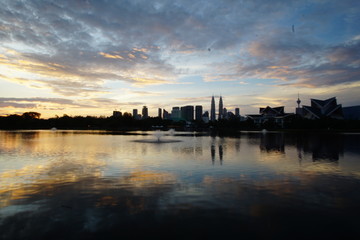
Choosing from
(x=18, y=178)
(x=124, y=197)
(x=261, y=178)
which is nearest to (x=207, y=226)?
(x=124, y=197)

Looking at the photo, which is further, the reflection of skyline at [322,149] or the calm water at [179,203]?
the reflection of skyline at [322,149]

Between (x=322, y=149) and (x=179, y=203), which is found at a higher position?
(x=322, y=149)

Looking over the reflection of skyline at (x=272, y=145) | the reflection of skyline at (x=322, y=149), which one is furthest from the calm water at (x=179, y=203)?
the reflection of skyline at (x=272, y=145)

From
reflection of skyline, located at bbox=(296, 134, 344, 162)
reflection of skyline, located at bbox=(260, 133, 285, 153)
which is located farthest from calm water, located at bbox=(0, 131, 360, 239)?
reflection of skyline, located at bbox=(260, 133, 285, 153)

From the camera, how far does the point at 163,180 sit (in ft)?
45.6

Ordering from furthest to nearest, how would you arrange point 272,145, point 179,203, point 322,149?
point 272,145 < point 322,149 < point 179,203

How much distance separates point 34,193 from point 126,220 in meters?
5.84

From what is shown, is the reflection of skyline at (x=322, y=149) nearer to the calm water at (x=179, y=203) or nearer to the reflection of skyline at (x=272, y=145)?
the reflection of skyline at (x=272, y=145)

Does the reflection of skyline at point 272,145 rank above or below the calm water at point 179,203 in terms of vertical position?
above

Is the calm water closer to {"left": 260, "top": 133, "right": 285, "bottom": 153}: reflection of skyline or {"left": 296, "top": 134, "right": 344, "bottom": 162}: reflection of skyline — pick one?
{"left": 296, "top": 134, "right": 344, "bottom": 162}: reflection of skyline

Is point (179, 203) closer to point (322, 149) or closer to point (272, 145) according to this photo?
point (322, 149)

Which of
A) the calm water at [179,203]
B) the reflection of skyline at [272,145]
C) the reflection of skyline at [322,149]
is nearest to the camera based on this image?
the calm water at [179,203]

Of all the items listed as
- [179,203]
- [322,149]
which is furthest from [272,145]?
[179,203]

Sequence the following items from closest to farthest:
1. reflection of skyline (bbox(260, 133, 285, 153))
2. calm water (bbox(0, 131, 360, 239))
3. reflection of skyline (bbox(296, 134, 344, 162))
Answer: calm water (bbox(0, 131, 360, 239)), reflection of skyline (bbox(296, 134, 344, 162)), reflection of skyline (bbox(260, 133, 285, 153))
